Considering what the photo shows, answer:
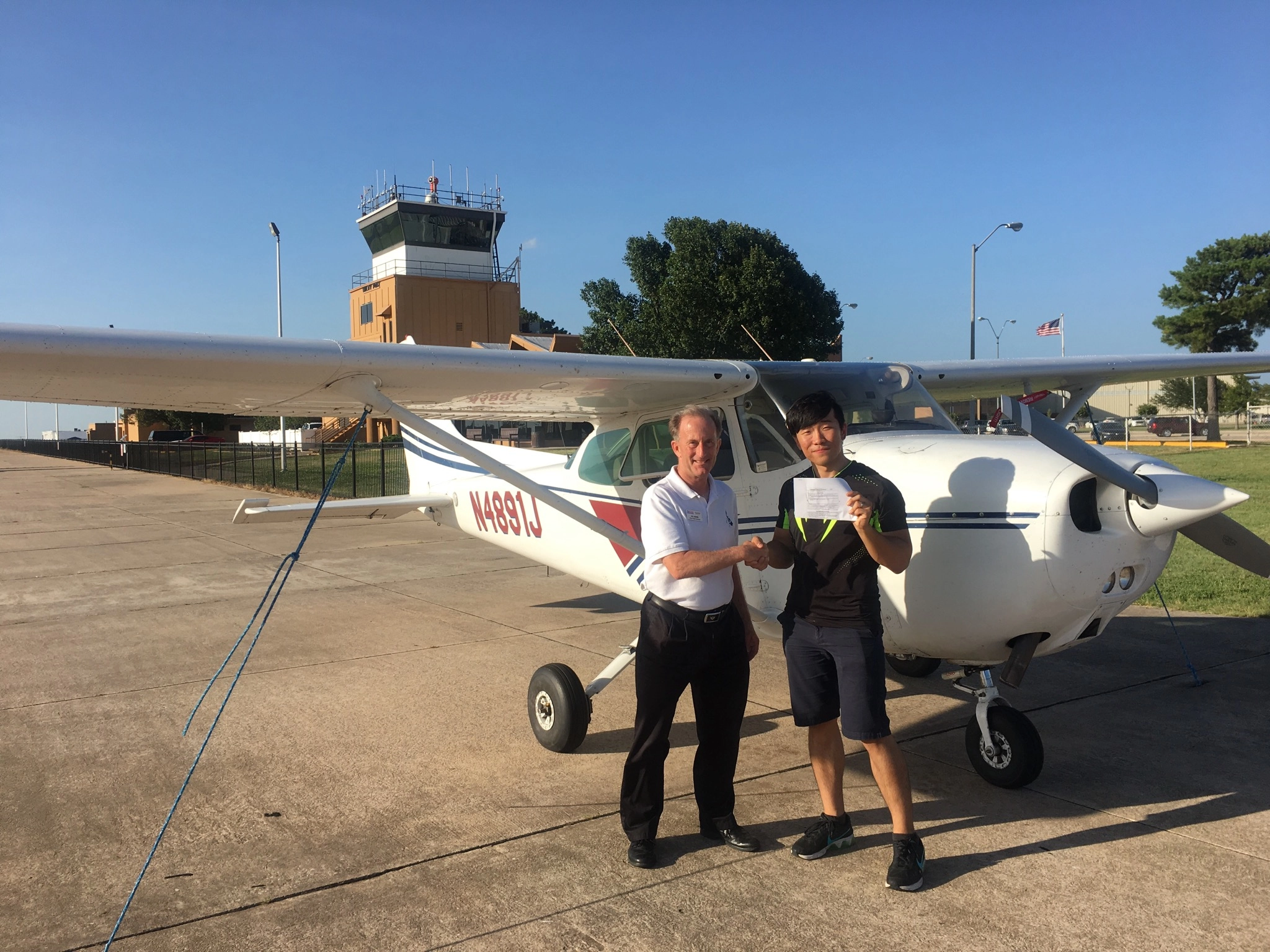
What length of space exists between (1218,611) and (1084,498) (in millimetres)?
5488

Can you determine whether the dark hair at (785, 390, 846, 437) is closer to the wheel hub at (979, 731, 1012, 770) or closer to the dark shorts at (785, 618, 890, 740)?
the dark shorts at (785, 618, 890, 740)

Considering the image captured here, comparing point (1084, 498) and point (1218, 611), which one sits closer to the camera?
point (1084, 498)

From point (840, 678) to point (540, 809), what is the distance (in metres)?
1.54

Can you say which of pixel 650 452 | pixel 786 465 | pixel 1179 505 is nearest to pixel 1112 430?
pixel 650 452

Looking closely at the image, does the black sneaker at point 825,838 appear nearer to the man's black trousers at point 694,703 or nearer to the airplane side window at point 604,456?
the man's black trousers at point 694,703

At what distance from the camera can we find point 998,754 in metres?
4.17

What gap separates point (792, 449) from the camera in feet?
15.1

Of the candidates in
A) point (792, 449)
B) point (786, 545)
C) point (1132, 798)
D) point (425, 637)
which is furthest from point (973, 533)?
point (425, 637)

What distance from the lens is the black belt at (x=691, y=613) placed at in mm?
3463

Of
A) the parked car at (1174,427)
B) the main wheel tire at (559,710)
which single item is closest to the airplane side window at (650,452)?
the main wheel tire at (559,710)

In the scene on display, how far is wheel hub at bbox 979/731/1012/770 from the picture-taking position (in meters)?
4.13

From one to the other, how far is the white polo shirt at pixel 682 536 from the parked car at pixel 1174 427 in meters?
52.7

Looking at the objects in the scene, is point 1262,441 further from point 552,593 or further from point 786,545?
point 786,545

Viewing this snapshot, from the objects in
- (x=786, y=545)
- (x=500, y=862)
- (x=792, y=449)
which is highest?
(x=792, y=449)
